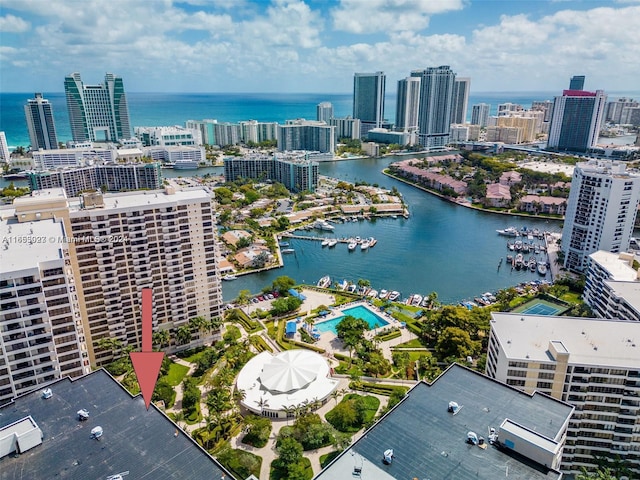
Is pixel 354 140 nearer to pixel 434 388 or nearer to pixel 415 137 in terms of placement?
pixel 415 137

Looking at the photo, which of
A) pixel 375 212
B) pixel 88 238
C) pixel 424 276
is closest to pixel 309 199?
pixel 375 212

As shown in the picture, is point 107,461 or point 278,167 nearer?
point 107,461

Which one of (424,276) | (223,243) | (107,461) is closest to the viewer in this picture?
(107,461)

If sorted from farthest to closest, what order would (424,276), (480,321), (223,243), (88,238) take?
(223,243) → (424,276) → (480,321) → (88,238)

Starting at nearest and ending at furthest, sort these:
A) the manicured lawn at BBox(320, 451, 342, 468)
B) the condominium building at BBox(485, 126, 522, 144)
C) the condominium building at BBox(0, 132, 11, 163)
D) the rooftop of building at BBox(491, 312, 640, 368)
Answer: the rooftop of building at BBox(491, 312, 640, 368) → the manicured lawn at BBox(320, 451, 342, 468) → the condominium building at BBox(0, 132, 11, 163) → the condominium building at BBox(485, 126, 522, 144)

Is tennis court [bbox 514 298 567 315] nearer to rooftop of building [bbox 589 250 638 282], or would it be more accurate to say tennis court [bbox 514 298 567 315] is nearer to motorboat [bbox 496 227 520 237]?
rooftop of building [bbox 589 250 638 282]

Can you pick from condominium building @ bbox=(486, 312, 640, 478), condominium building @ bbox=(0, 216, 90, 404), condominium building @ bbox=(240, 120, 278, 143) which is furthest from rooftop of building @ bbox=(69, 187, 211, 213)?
condominium building @ bbox=(240, 120, 278, 143)
